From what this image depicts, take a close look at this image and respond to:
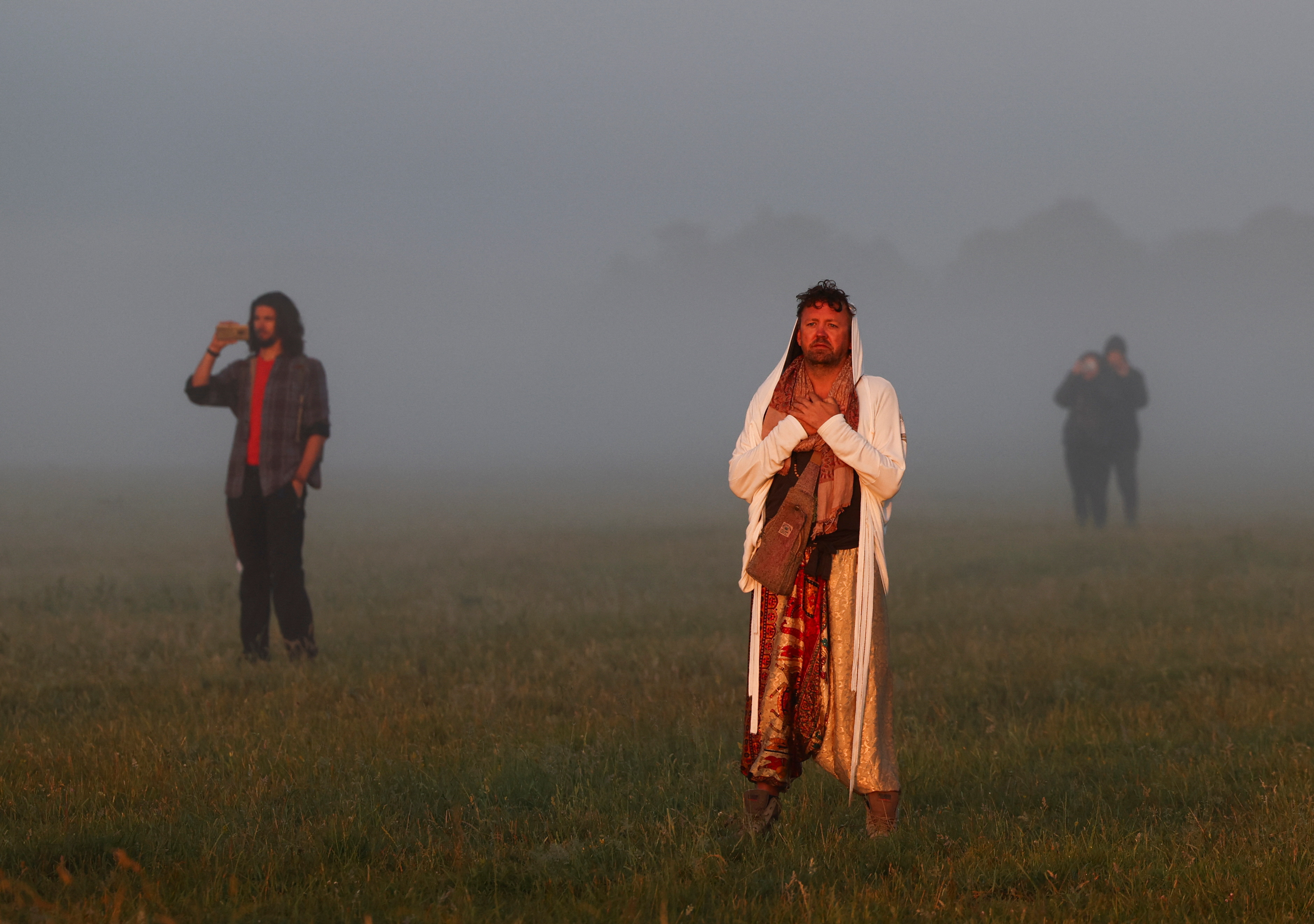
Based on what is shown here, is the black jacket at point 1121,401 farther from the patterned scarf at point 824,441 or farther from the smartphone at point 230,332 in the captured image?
the patterned scarf at point 824,441

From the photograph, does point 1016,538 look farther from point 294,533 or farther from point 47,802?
point 47,802

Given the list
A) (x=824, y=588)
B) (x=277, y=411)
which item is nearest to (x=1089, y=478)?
(x=277, y=411)

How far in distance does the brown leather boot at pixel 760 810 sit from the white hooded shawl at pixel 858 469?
282 millimetres

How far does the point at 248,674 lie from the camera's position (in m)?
9.15

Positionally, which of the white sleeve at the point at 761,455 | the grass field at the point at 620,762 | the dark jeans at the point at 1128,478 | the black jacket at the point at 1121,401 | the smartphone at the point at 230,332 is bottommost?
the grass field at the point at 620,762

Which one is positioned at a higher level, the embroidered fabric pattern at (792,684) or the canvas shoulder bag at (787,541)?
the canvas shoulder bag at (787,541)

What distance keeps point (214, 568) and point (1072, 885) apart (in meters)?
16.2

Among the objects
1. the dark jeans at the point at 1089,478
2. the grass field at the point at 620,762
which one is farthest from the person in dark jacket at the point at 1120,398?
the grass field at the point at 620,762

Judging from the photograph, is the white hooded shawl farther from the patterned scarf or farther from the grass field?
the grass field

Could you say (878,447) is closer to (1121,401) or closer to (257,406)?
(257,406)

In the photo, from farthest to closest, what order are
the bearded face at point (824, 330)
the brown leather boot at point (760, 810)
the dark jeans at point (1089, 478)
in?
1. the dark jeans at point (1089, 478)
2. the brown leather boot at point (760, 810)
3. the bearded face at point (824, 330)

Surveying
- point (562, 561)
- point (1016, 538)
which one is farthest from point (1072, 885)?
point (1016, 538)

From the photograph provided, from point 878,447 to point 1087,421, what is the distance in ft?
57.5

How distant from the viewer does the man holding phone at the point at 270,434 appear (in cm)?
932
